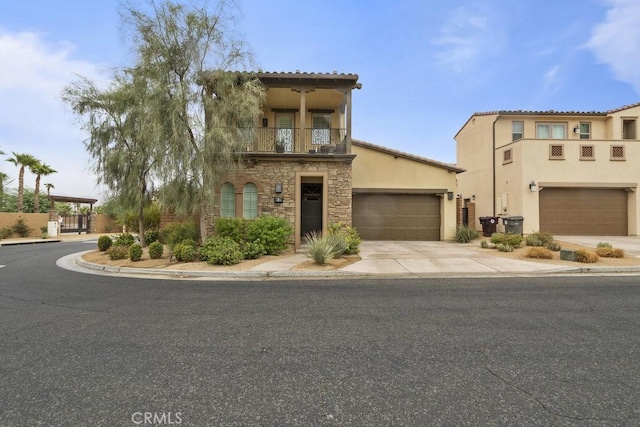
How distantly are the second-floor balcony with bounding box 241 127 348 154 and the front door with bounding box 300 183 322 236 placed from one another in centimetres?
175

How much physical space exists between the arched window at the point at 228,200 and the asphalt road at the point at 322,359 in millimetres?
6939

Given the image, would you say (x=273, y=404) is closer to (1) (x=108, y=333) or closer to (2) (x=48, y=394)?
(2) (x=48, y=394)

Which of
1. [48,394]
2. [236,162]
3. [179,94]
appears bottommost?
[48,394]

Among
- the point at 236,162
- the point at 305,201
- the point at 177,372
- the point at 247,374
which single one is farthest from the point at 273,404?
the point at 305,201

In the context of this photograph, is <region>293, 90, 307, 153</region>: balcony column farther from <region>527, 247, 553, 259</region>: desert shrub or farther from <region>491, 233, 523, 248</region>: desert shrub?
<region>527, 247, 553, 259</region>: desert shrub

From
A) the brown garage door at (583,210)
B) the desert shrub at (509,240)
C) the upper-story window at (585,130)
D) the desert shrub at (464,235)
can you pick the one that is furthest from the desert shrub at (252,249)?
the upper-story window at (585,130)

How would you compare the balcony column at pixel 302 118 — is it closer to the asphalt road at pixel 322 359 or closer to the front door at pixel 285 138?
the front door at pixel 285 138

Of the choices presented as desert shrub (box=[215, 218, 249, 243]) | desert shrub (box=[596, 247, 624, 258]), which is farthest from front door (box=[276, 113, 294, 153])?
desert shrub (box=[596, 247, 624, 258])

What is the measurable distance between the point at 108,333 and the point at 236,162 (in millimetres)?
9358

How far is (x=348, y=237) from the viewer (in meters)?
11.5

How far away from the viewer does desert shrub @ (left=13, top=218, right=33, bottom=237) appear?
75.7 feet

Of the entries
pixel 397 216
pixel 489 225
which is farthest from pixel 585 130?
pixel 397 216

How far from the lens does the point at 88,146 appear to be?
12.8 m
